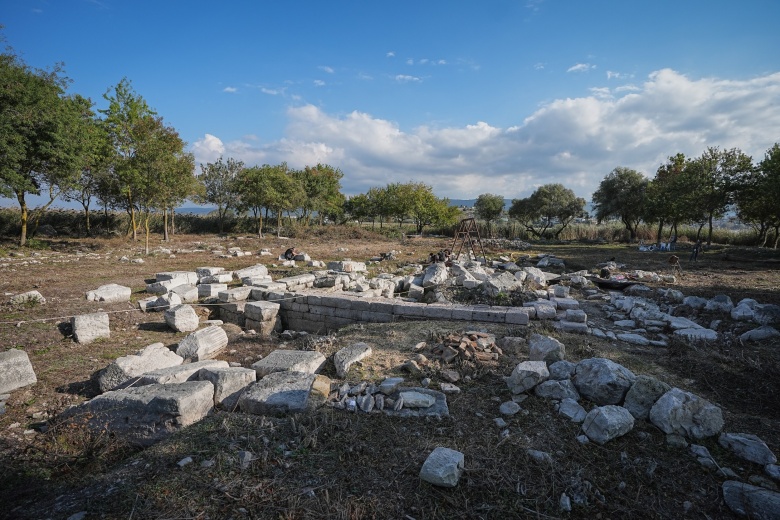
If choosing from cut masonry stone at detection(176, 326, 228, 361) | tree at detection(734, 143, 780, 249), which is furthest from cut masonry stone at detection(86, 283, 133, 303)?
tree at detection(734, 143, 780, 249)

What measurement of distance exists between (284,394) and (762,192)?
2807 centimetres

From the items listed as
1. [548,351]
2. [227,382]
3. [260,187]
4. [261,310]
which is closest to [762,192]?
[548,351]

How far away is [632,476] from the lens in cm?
294

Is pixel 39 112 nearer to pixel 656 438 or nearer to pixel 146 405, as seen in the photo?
pixel 146 405

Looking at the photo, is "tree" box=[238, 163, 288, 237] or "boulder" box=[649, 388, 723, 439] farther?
"tree" box=[238, 163, 288, 237]

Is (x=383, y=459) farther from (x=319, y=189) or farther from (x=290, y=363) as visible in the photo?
(x=319, y=189)

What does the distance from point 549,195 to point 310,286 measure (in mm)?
36276

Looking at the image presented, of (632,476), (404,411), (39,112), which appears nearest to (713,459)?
(632,476)

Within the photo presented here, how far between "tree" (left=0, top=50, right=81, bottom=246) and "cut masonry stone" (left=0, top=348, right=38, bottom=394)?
54.4ft

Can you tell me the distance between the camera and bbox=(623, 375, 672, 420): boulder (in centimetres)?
367

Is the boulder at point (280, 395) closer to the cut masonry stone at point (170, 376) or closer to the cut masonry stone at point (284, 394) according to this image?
the cut masonry stone at point (284, 394)

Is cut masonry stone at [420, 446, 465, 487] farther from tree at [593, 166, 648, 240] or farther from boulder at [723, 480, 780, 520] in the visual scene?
tree at [593, 166, 648, 240]

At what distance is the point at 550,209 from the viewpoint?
39.5m

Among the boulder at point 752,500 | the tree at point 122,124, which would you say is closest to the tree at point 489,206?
the tree at point 122,124
